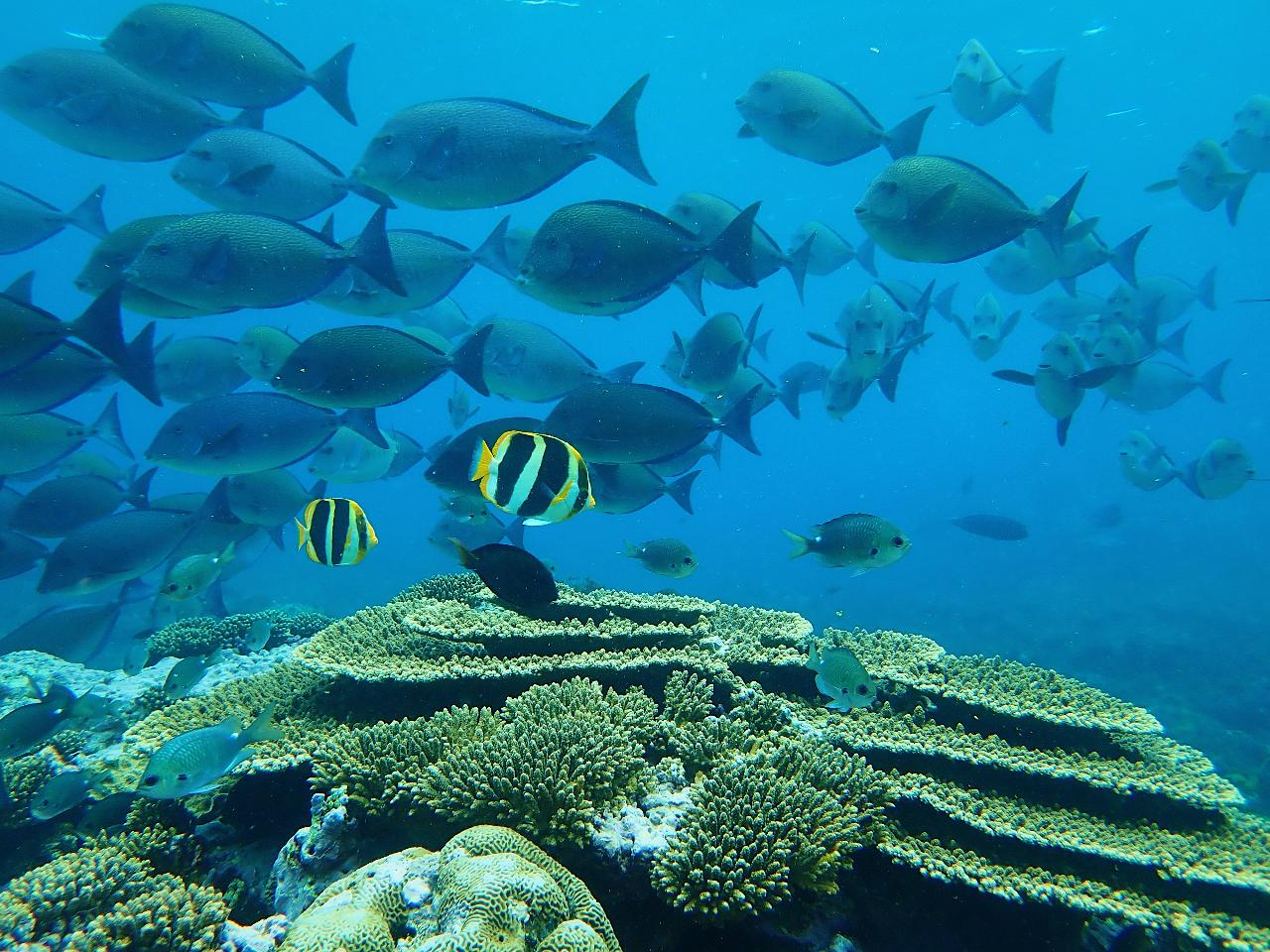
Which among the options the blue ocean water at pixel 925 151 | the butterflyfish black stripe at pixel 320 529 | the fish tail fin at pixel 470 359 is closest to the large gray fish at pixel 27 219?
the fish tail fin at pixel 470 359

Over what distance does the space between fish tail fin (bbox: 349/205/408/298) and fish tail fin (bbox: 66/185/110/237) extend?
326 centimetres

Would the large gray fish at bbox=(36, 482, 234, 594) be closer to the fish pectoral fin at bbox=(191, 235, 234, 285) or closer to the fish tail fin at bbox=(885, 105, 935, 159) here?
the fish pectoral fin at bbox=(191, 235, 234, 285)

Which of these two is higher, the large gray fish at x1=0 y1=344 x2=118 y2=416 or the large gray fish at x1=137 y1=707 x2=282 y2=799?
the large gray fish at x1=0 y1=344 x2=118 y2=416

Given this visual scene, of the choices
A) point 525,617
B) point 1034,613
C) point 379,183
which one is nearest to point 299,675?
point 525,617

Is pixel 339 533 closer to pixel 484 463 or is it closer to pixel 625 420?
pixel 484 463

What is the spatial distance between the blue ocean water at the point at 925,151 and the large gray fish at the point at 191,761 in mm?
7543

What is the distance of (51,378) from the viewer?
4109mm

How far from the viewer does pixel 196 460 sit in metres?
5.04

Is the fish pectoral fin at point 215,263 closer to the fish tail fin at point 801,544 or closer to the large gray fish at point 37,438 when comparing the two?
the large gray fish at point 37,438

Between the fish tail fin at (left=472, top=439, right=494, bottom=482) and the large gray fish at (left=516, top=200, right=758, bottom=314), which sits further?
the large gray fish at (left=516, top=200, right=758, bottom=314)

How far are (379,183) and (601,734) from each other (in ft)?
13.2

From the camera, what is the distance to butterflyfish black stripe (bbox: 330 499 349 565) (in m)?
3.95

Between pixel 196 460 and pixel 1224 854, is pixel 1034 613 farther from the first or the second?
pixel 196 460

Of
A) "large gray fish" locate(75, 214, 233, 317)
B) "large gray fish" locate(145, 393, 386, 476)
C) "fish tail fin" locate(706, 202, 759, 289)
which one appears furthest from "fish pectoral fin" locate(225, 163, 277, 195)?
"fish tail fin" locate(706, 202, 759, 289)
